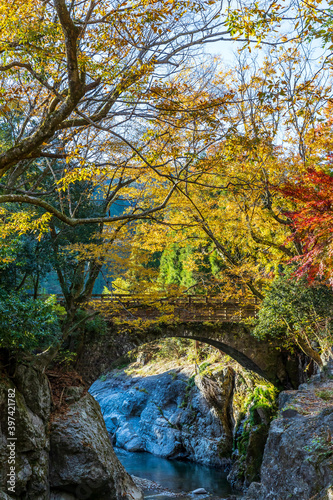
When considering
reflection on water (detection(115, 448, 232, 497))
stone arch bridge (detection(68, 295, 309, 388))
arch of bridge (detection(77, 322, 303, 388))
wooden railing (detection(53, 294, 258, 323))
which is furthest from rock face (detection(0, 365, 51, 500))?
reflection on water (detection(115, 448, 232, 497))

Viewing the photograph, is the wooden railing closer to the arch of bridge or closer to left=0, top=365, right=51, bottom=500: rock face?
the arch of bridge

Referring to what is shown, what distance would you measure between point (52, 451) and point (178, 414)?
8.70 meters

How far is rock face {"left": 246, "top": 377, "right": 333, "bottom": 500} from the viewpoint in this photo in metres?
5.10

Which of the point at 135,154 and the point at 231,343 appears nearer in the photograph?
the point at 135,154

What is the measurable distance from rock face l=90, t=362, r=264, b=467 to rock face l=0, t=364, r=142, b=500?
5.42 m

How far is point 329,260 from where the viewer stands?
22.5 ft

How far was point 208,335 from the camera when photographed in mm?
12453

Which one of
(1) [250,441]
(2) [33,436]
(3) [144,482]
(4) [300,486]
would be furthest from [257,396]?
(2) [33,436]

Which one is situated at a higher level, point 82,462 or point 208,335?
point 208,335

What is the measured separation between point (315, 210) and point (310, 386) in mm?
5006

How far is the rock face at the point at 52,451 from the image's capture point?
6.20 meters

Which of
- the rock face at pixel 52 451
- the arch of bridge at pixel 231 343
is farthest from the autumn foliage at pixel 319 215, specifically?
the rock face at pixel 52 451

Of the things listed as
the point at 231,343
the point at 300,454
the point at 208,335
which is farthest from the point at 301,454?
the point at 231,343

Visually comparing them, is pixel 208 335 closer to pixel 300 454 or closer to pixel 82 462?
pixel 82 462
